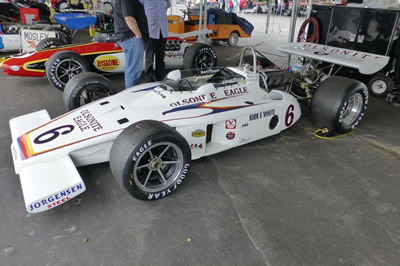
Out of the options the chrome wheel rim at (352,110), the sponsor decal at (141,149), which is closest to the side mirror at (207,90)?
the sponsor decal at (141,149)

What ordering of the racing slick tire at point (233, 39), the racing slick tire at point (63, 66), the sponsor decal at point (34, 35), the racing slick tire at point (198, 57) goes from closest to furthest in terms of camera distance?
the racing slick tire at point (63, 66) < the racing slick tire at point (198, 57) < the sponsor decal at point (34, 35) < the racing slick tire at point (233, 39)

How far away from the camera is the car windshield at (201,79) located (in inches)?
132

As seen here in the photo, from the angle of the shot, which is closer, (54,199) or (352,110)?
(54,199)

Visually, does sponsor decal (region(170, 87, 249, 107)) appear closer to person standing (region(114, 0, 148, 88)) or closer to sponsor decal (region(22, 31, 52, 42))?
person standing (region(114, 0, 148, 88))

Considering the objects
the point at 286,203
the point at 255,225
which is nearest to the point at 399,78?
the point at 286,203

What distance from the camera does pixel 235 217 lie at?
8.25ft

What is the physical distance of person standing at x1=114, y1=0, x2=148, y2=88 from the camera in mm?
3991

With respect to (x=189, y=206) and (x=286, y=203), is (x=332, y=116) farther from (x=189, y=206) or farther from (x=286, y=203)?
(x=189, y=206)

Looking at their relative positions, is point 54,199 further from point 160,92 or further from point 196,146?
point 160,92

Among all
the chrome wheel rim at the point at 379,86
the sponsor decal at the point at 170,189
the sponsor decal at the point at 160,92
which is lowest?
the sponsor decal at the point at 170,189

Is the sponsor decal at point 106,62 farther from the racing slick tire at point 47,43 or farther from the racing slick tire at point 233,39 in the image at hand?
the racing slick tire at point 233,39

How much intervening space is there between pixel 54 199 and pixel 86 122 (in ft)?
3.04

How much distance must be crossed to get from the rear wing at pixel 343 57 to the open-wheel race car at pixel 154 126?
1.76 ft

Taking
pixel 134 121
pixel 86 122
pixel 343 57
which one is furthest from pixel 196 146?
pixel 343 57
